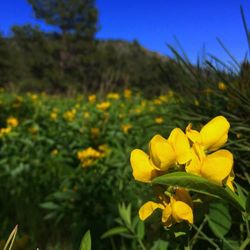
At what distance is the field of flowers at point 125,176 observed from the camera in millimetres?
462

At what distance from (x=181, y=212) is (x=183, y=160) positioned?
5 cm

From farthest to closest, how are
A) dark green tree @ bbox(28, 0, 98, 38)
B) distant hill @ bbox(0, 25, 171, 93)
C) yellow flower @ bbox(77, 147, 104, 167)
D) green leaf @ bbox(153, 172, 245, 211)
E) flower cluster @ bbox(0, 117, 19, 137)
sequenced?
dark green tree @ bbox(28, 0, 98, 38) → distant hill @ bbox(0, 25, 171, 93) → flower cluster @ bbox(0, 117, 19, 137) → yellow flower @ bbox(77, 147, 104, 167) → green leaf @ bbox(153, 172, 245, 211)

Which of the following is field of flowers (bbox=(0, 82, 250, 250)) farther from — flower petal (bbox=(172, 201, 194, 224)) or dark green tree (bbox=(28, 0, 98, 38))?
dark green tree (bbox=(28, 0, 98, 38))

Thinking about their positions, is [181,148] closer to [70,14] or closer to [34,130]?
[34,130]

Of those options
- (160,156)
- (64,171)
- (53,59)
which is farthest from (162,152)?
(53,59)

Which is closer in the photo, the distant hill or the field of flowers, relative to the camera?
the field of flowers

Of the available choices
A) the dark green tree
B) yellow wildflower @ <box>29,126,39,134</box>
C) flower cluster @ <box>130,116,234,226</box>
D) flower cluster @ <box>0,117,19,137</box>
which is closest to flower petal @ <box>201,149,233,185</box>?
flower cluster @ <box>130,116,234,226</box>

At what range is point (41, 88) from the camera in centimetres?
2538

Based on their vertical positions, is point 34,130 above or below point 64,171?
above

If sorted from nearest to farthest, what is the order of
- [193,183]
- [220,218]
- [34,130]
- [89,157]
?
[193,183] < [220,218] < [89,157] < [34,130]

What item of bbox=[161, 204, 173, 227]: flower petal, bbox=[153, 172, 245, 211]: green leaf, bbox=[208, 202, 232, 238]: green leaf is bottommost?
bbox=[208, 202, 232, 238]: green leaf

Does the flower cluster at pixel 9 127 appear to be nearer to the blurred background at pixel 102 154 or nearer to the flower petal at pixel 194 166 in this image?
the blurred background at pixel 102 154

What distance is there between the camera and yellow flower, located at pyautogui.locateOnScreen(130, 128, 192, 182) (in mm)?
456

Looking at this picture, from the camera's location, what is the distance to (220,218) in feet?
2.64
